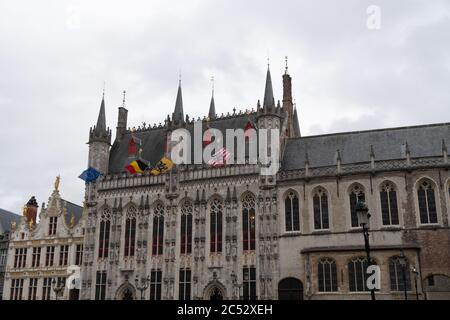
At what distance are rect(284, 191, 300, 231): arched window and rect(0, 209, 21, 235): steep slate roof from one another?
34.9m

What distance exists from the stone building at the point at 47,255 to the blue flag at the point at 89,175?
444 cm

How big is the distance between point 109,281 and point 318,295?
1961 centimetres

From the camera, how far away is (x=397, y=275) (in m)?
40.1

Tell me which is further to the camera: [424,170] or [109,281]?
[109,281]

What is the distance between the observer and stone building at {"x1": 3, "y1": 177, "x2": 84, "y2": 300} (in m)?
51.8

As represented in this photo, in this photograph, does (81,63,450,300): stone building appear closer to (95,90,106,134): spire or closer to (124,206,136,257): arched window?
(124,206,136,257): arched window

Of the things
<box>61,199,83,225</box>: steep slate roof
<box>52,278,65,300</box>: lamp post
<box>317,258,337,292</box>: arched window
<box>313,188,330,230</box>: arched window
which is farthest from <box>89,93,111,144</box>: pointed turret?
<box>317,258,337,292</box>: arched window

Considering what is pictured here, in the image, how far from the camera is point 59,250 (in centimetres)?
5297

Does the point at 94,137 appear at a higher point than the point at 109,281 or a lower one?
higher
